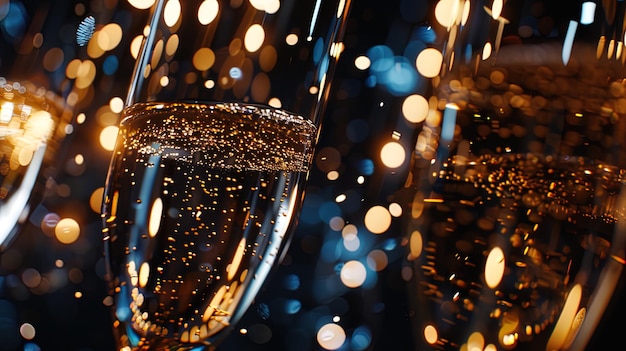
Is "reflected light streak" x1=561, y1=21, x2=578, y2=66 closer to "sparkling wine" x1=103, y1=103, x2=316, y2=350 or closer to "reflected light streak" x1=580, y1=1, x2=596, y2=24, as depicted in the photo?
"reflected light streak" x1=580, y1=1, x2=596, y2=24

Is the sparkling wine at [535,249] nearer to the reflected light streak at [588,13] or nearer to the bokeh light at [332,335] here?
the reflected light streak at [588,13]

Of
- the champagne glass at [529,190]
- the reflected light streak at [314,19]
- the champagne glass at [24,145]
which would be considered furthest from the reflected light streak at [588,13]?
the champagne glass at [24,145]

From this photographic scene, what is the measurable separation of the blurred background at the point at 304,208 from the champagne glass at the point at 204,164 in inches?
6.9

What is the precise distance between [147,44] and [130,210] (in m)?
0.09

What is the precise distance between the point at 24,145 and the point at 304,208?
0.82 feet

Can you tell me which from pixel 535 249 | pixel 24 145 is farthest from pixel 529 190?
pixel 24 145

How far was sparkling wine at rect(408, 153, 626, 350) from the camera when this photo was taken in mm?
284

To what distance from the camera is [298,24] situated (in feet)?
1.06

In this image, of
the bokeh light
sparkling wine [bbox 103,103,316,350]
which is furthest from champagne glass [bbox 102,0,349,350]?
the bokeh light

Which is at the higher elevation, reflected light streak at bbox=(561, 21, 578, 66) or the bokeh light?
reflected light streak at bbox=(561, 21, 578, 66)

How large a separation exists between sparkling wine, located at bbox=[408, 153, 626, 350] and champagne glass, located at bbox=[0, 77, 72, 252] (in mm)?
285

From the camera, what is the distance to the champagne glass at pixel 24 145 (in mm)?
436

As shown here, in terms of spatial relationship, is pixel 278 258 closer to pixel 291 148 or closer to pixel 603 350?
pixel 291 148

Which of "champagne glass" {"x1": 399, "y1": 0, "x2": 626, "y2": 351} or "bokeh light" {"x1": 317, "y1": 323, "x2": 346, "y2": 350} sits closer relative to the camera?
"champagne glass" {"x1": 399, "y1": 0, "x2": 626, "y2": 351}
